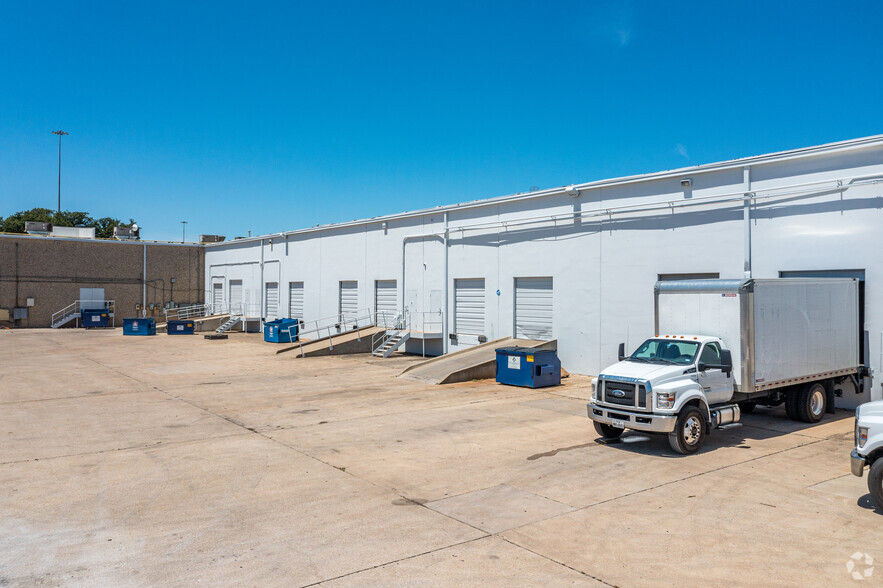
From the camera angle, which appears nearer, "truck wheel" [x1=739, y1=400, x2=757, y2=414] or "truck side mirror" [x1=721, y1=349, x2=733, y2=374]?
"truck side mirror" [x1=721, y1=349, x2=733, y2=374]

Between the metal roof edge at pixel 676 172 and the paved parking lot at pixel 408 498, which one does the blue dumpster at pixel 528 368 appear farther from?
the metal roof edge at pixel 676 172

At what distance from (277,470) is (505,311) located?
585 inches

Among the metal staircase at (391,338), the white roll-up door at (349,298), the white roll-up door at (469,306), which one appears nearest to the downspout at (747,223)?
the white roll-up door at (469,306)

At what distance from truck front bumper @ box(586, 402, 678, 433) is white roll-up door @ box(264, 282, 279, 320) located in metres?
30.2

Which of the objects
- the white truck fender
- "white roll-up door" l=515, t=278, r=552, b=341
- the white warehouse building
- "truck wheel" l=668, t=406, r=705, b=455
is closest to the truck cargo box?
the white truck fender

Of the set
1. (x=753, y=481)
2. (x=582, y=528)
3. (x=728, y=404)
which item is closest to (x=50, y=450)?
(x=582, y=528)

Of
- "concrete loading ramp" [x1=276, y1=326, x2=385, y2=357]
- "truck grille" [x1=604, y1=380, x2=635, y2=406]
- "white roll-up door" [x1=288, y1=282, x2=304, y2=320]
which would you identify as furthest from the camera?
"white roll-up door" [x1=288, y1=282, x2=304, y2=320]

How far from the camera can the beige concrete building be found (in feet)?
135

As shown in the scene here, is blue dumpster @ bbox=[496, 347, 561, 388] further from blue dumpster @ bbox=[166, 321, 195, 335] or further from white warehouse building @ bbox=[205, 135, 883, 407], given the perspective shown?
blue dumpster @ bbox=[166, 321, 195, 335]

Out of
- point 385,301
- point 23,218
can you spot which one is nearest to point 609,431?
point 385,301

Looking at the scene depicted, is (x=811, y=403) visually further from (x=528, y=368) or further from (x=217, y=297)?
(x=217, y=297)

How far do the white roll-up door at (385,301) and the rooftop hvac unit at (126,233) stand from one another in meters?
25.7

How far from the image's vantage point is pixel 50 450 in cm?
1056

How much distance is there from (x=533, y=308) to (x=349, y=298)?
41.5ft
